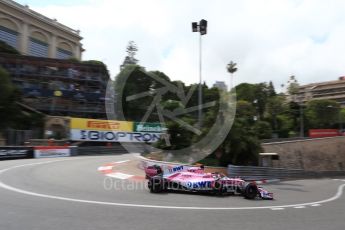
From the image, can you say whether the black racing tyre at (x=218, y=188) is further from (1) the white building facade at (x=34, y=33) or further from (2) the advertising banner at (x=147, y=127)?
(1) the white building facade at (x=34, y=33)

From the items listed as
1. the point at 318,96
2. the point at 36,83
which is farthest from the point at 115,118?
the point at 318,96

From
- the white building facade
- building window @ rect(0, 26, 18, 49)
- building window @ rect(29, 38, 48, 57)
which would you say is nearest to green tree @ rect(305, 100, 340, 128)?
the white building facade

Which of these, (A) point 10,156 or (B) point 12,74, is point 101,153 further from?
(B) point 12,74

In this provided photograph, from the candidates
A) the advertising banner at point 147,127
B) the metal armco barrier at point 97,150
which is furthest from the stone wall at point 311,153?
the metal armco barrier at point 97,150

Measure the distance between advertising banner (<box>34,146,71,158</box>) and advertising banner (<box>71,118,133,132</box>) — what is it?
28.9 ft

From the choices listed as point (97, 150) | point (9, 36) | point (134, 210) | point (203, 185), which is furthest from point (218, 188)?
point (9, 36)

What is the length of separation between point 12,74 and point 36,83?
4.00 m

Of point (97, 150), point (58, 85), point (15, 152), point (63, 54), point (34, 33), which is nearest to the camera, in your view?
point (15, 152)

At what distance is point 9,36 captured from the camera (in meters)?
80.9

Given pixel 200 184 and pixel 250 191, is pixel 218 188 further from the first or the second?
pixel 250 191

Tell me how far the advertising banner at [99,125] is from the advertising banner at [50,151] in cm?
882

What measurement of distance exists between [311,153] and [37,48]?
66.0 metres

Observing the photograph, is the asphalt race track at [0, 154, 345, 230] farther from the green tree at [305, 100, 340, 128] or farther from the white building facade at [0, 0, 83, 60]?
the green tree at [305, 100, 340, 128]

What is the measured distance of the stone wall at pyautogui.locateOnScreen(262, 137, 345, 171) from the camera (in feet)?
125
